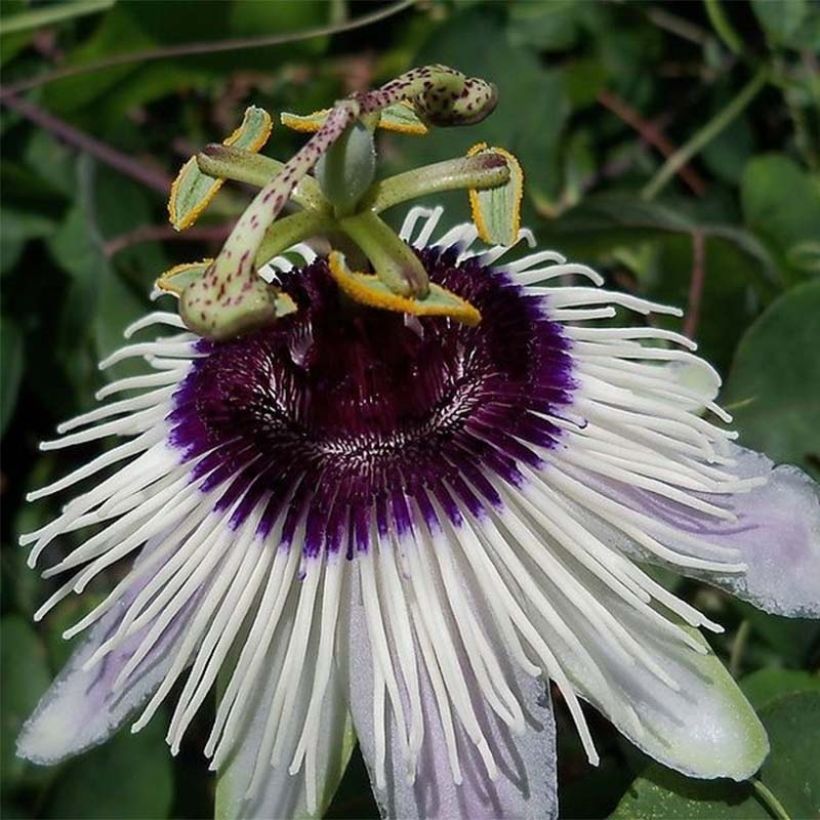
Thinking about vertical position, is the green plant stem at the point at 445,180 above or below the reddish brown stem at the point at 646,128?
above

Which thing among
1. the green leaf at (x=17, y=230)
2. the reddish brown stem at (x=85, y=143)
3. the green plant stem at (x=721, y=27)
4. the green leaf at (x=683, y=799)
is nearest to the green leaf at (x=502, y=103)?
the green plant stem at (x=721, y=27)

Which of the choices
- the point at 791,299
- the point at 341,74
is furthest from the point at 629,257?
the point at 341,74

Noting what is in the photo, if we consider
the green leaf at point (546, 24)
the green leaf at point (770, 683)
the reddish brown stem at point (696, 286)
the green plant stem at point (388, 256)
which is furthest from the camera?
the green leaf at point (546, 24)

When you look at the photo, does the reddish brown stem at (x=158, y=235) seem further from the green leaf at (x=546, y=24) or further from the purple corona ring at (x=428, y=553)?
the purple corona ring at (x=428, y=553)

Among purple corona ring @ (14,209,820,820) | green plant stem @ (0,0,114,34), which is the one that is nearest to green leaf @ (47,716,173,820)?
purple corona ring @ (14,209,820,820)

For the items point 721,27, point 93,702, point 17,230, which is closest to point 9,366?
point 17,230

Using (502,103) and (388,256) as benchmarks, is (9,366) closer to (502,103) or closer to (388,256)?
(502,103)

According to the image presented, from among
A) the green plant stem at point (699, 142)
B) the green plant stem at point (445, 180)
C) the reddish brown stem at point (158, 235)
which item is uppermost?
the green plant stem at point (445, 180)
